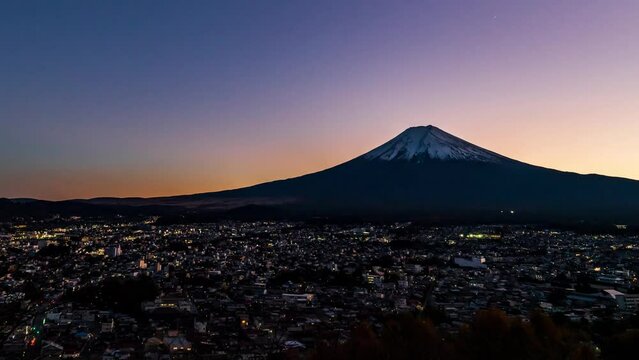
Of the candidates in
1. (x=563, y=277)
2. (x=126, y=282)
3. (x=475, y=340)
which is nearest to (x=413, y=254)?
(x=563, y=277)

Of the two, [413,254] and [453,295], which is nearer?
[453,295]

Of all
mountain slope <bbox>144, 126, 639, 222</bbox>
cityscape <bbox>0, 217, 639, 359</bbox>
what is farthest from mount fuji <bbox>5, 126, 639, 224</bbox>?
cityscape <bbox>0, 217, 639, 359</bbox>

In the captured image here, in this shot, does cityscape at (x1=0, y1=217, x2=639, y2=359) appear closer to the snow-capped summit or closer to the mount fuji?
the mount fuji

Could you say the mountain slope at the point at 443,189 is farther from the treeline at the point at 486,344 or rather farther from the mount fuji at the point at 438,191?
the treeline at the point at 486,344

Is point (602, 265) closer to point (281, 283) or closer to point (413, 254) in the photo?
point (413, 254)

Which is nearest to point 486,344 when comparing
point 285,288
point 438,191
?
point 285,288

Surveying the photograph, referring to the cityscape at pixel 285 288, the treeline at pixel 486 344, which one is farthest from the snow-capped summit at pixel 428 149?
the treeline at pixel 486 344
